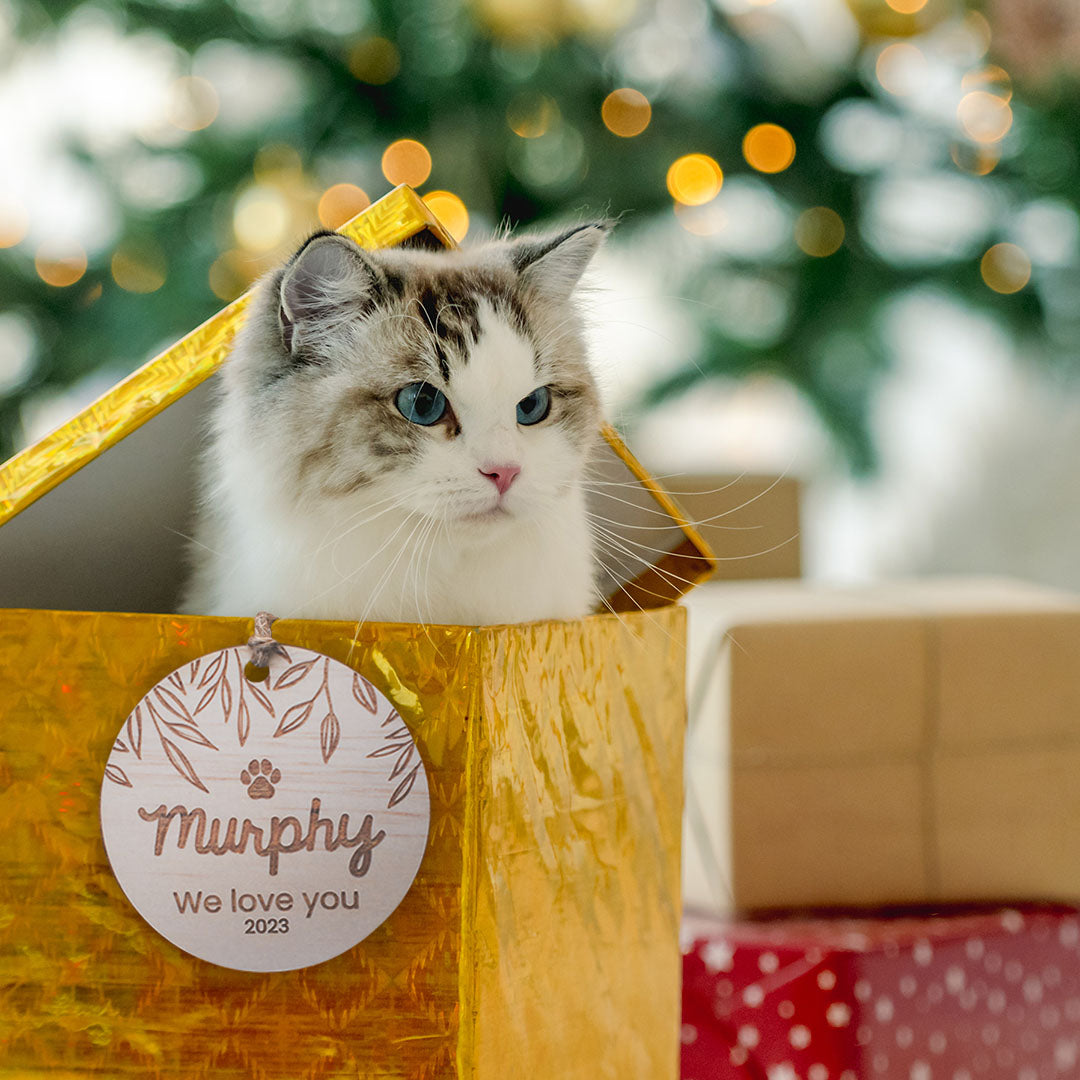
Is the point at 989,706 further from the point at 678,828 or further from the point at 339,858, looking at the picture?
the point at 339,858

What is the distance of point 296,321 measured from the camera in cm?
54

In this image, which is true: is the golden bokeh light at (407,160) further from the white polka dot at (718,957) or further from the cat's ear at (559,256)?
the white polka dot at (718,957)

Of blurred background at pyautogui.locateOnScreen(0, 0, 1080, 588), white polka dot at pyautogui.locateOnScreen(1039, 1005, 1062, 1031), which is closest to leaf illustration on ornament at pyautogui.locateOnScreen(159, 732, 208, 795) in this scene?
white polka dot at pyautogui.locateOnScreen(1039, 1005, 1062, 1031)

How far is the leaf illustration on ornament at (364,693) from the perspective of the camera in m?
0.44

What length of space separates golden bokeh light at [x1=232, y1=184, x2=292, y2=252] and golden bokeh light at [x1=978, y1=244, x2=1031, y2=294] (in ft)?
3.10

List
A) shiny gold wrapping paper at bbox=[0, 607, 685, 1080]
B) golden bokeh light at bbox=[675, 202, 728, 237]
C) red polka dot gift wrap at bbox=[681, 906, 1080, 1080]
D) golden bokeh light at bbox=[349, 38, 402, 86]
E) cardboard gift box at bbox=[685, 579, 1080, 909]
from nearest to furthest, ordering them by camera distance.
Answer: shiny gold wrapping paper at bbox=[0, 607, 685, 1080]
red polka dot gift wrap at bbox=[681, 906, 1080, 1080]
cardboard gift box at bbox=[685, 579, 1080, 909]
golden bokeh light at bbox=[349, 38, 402, 86]
golden bokeh light at bbox=[675, 202, 728, 237]

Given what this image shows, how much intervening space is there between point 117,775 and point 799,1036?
520mm

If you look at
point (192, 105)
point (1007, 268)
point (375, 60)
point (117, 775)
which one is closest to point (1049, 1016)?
point (117, 775)

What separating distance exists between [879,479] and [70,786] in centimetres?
126

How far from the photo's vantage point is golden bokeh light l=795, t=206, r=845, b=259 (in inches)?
53.8

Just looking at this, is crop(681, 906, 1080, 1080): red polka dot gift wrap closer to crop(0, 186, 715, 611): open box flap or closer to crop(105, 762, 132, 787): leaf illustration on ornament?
crop(0, 186, 715, 611): open box flap

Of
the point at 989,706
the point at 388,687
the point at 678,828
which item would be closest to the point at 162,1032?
the point at 388,687

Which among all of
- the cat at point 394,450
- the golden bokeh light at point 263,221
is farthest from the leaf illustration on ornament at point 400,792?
the golden bokeh light at point 263,221

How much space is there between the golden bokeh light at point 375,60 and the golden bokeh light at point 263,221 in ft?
0.60
